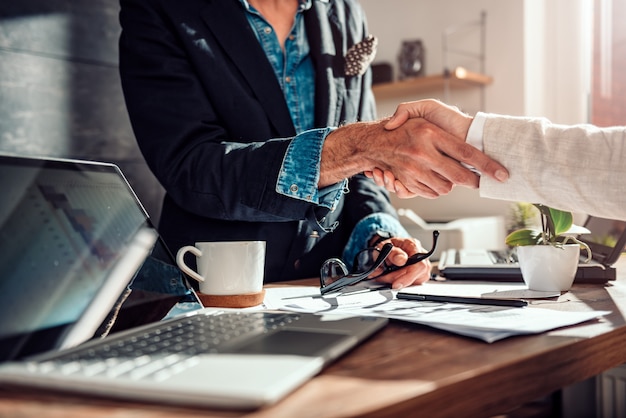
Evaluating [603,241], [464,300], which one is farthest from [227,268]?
[603,241]

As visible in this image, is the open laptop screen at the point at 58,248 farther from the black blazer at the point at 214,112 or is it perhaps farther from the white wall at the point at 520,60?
the white wall at the point at 520,60

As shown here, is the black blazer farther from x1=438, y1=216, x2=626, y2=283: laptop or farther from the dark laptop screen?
the dark laptop screen

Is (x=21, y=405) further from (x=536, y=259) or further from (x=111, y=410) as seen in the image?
(x=536, y=259)

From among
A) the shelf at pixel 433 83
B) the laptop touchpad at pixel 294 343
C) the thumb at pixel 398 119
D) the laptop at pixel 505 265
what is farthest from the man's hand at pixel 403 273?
the shelf at pixel 433 83

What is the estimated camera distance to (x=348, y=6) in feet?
5.31

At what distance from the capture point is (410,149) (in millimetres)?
1022

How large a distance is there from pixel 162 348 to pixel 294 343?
11cm

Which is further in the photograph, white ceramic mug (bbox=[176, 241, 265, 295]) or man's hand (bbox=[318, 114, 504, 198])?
man's hand (bbox=[318, 114, 504, 198])

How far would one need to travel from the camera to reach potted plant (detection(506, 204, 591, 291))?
38.2 inches

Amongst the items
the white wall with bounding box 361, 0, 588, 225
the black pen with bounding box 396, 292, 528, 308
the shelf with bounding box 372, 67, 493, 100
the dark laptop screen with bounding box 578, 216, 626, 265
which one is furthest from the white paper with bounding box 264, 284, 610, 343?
the white wall with bounding box 361, 0, 588, 225

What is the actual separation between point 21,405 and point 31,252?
0.68 ft

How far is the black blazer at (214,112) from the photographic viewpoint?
1186mm

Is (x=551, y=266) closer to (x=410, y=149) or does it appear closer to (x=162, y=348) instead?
(x=410, y=149)

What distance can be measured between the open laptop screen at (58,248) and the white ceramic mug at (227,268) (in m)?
0.09
